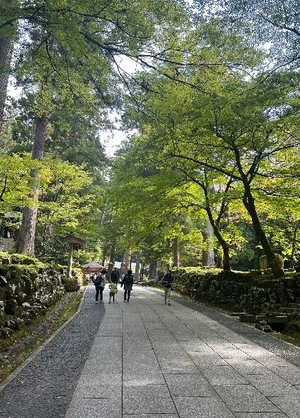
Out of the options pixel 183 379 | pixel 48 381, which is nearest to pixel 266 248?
pixel 183 379

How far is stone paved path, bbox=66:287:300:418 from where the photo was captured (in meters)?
3.31

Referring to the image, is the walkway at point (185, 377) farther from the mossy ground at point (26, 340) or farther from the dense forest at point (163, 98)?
the dense forest at point (163, 98)

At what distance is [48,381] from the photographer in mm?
4168

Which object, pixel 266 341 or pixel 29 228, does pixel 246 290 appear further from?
pixel 29 228

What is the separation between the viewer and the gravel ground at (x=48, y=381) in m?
3.37

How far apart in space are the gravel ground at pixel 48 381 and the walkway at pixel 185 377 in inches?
4.7

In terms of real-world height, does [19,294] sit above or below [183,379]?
above

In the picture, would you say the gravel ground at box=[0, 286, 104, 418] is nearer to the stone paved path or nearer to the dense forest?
the stone paved path

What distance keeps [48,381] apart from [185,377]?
5.41 ft

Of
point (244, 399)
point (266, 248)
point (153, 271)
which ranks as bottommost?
point (244, 399)

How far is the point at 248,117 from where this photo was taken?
907cm

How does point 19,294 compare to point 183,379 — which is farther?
point 19,294

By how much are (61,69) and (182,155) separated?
16.9 ft

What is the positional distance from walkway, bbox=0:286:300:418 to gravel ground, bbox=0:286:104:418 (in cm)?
12
